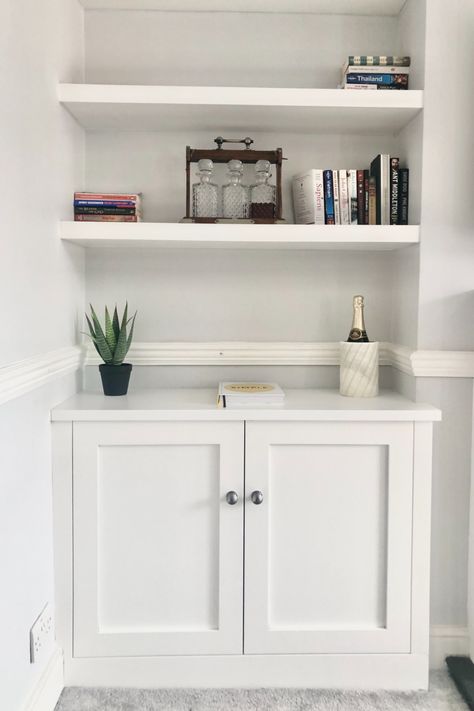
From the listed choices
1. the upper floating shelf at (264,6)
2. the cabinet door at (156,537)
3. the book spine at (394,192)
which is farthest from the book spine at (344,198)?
the cabinet door at (156,537)

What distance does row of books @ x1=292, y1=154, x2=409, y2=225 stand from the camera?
202 centimetres

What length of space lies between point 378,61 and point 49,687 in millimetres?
2045

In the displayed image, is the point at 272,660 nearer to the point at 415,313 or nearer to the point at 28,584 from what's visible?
the point at 28,584

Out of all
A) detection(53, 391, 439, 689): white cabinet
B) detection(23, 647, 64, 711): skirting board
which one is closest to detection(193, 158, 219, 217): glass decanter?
detection(53, 391, 439, 689): white cabinet

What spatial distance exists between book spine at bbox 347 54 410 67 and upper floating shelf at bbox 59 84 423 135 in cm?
Answer: 13

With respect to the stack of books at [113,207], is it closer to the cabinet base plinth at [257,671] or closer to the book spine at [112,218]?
the book spine at [112,218]

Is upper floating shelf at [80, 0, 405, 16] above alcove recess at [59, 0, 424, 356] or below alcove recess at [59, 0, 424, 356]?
above

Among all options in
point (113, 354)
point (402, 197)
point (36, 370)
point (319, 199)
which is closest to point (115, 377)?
point (113, 354)

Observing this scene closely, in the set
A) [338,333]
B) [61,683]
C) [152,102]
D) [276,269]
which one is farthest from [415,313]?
[61,683]

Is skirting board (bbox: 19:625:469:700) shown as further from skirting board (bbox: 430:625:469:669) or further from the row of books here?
the row of books

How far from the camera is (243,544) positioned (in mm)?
1817

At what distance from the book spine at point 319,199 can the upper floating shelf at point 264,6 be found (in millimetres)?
572

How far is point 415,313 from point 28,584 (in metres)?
1.35

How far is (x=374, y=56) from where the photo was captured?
2.11 metres
